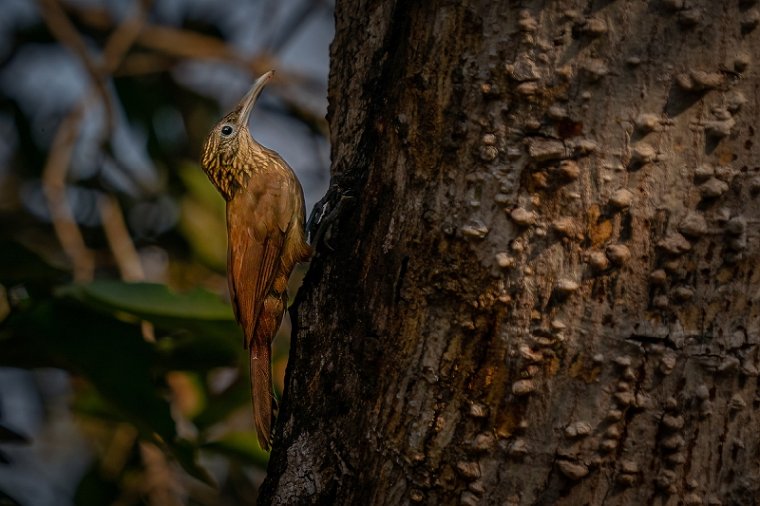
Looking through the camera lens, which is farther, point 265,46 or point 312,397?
point 265,46

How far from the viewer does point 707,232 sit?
5.50ft

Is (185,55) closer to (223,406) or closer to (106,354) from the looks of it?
(223,406)

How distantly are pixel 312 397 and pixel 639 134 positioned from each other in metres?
0.85

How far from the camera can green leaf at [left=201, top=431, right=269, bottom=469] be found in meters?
3.15

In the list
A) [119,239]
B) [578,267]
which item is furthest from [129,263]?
[578,267]

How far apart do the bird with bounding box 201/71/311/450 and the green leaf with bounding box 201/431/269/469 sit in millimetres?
307

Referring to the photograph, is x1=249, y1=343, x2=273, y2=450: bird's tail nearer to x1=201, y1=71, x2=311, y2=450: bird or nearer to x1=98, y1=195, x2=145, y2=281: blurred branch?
x1=201, y1=71, x2=311, y2=450: bird

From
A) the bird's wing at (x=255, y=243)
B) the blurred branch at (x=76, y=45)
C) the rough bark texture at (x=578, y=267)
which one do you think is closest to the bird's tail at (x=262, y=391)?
the bird's wing at (x=255, y=243)

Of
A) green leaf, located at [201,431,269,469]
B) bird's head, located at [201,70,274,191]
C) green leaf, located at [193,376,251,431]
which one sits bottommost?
green leaf, located at [201,431,269,469]

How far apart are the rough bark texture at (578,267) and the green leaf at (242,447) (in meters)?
1.34

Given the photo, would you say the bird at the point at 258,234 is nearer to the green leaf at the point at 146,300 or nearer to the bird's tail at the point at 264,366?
the bird's tail at the point at 264,366

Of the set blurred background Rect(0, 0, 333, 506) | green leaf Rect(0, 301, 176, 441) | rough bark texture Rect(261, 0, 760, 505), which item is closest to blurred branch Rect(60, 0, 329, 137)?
blurred background Rect(0, 0, 333, 506)

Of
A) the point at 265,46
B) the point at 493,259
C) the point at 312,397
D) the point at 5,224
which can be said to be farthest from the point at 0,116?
the point at 493,259

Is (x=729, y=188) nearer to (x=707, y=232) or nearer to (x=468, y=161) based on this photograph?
(x=707, y=232)
